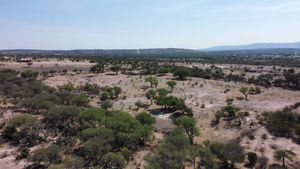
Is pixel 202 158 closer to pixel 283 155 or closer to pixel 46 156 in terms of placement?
pixel 283 155

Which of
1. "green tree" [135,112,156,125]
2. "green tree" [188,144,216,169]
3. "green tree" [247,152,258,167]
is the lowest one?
"green tree" [247,152,258,167]

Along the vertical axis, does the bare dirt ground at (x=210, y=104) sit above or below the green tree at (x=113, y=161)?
below

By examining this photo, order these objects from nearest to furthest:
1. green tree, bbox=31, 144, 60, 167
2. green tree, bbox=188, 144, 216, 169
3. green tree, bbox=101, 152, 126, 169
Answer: green tree, bbox=101, 152, 126, 169
green tree, bbox=188, 144, 216, 169
green tree, bbox=31, 144, 60, 167

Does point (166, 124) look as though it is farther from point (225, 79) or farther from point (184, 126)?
point (225, 79)

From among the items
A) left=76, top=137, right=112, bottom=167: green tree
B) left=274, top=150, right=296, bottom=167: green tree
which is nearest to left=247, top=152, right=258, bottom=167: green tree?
left=274, top=150, right=296, bottom=167: green tree

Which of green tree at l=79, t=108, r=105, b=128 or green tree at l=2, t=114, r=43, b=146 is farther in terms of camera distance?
green tree at l=79, t=108, r=105, b=128

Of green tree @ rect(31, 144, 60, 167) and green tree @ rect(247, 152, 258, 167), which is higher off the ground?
green tree @ rect(31, 144, 60, 167)

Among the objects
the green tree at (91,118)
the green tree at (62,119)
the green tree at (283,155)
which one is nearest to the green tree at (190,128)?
the green tree at (283,155)

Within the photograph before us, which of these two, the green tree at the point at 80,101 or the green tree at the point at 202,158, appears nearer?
the green tree at the point at 202,158

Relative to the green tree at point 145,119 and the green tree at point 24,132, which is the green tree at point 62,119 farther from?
the green tree at point 145,119

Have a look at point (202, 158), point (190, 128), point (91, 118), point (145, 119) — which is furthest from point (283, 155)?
point (91, 118)

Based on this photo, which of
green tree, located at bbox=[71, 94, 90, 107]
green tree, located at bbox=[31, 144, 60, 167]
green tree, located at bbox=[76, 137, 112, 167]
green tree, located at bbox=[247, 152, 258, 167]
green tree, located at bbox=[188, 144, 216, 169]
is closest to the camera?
green tree, located at bbox=[188, 144, 216, 169]

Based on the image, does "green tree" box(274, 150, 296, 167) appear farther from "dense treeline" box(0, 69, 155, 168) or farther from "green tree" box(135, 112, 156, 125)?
"green tree" box(135, 112, 156, 125)
